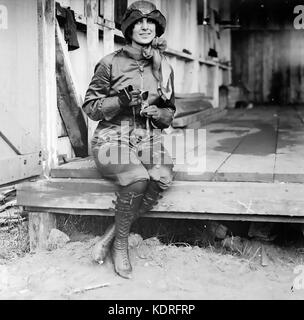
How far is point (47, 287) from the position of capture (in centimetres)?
336

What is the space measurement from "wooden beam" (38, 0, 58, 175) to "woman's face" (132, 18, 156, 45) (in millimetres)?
730

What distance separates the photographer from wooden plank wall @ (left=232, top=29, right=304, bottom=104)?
14281 mm

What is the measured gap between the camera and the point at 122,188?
3.50m

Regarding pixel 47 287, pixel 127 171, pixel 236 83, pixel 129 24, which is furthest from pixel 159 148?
pixel 236 83

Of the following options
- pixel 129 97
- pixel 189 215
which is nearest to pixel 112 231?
pixel 189 215

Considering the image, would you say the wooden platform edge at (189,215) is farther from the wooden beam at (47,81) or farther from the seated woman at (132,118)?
the wooden beam at (47,81)

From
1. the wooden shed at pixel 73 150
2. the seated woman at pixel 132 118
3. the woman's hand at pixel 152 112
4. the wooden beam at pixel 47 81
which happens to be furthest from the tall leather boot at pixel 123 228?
the wooden beam at pixel 47 81

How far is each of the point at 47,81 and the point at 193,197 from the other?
Result: 4.80 feet

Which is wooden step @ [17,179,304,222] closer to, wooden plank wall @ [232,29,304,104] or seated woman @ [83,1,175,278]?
seated woman @ [83,1,175,278]

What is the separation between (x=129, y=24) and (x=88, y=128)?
1.29 meters

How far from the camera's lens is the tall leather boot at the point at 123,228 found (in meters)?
3.49

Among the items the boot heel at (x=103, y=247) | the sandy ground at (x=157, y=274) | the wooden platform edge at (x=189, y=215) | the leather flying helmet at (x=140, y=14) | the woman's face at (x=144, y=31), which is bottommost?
the sandy ground at (x=157, y=274)

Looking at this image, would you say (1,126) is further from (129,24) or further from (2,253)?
(129,24)

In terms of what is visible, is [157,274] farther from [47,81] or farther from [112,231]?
[47,81]
